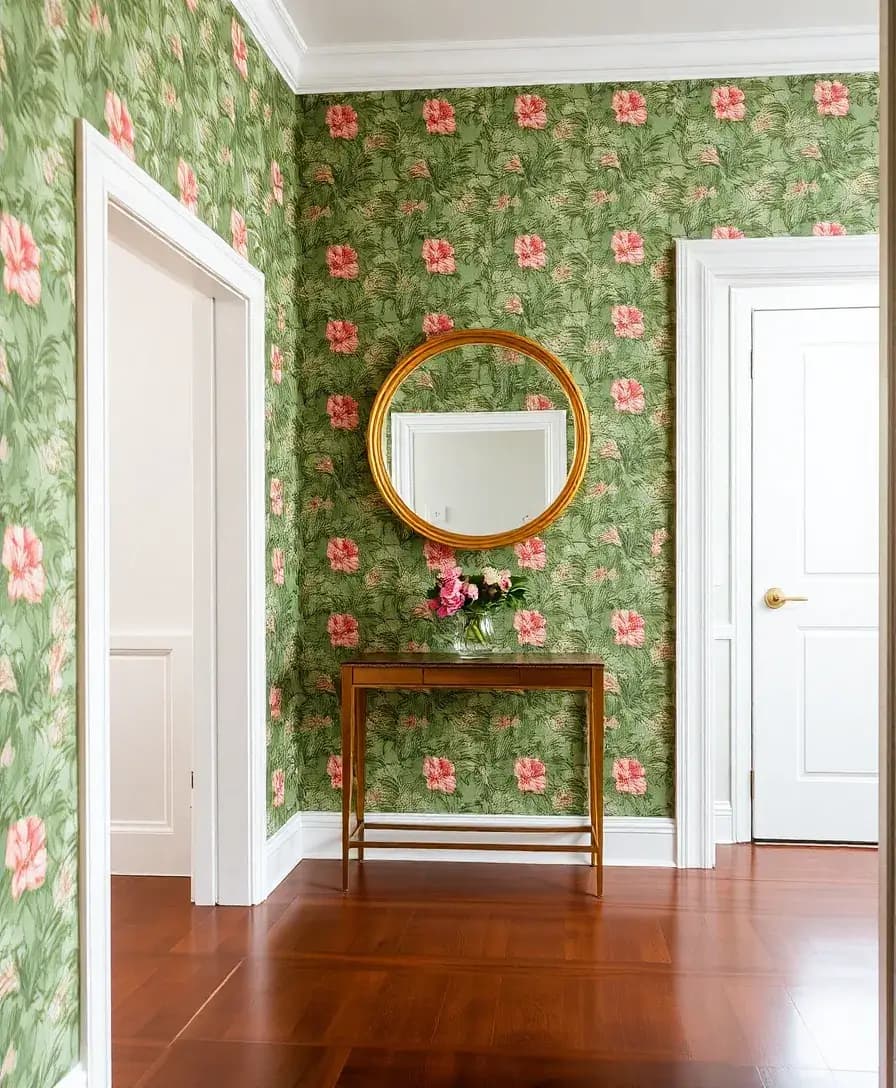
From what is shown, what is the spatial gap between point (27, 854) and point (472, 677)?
195 cm

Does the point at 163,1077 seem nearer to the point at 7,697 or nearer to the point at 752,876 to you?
the point at 7,697

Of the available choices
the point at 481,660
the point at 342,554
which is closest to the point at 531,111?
the point at 342,554

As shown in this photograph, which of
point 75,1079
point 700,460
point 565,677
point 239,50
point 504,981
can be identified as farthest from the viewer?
point 700,460

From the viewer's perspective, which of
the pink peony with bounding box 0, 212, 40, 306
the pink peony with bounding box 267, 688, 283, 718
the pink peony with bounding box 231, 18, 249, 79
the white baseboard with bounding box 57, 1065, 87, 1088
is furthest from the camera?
the pink peony with bounding box 267, 688, 283, 718

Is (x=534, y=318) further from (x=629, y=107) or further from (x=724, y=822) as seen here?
(x=724, y=822)

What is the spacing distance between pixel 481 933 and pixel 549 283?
239cm

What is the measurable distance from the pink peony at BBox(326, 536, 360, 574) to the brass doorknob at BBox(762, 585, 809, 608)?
5.71 ft

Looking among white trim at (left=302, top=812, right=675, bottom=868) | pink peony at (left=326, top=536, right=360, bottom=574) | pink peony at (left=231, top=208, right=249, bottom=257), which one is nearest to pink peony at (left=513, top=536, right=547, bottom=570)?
pink peony at (left=326, top=536, right=360, bottom=574)

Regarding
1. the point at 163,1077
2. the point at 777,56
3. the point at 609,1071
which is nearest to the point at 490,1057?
the point at 609,1071

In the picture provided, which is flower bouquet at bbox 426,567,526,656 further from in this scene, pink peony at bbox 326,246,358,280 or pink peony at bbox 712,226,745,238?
pink peony at bbox 712,226,745,238

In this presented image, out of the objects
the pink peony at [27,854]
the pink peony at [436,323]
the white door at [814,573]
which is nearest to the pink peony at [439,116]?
the pink peony at [436,323]

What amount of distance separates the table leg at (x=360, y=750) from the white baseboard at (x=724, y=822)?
1.50 meters

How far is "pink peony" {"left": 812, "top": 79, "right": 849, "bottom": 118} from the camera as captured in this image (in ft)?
13.4

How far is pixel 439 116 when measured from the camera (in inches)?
166
